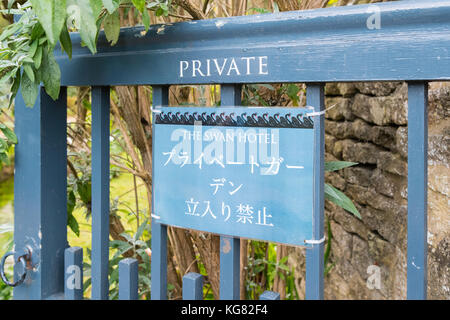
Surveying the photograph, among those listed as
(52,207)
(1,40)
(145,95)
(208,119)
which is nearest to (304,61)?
(208,119)

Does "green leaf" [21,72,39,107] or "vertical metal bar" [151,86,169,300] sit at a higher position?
"green leaf" [21,72,39,107]

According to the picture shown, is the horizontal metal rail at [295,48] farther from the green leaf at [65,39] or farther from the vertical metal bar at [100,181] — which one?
the green leaf at [65,39]

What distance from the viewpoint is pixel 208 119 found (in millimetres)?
1051

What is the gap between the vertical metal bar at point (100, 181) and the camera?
125cm

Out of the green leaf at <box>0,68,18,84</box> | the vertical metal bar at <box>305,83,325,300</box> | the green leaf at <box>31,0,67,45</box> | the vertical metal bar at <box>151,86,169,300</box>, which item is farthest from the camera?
the vertical metal bar at <box>151,86,169,300</box>

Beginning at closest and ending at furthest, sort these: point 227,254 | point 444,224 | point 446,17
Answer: point 446,17 → point 227,254 → point 444,224

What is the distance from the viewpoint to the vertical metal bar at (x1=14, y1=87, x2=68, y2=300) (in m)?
1.32

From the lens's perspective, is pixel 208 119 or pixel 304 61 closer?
pixel 304 61

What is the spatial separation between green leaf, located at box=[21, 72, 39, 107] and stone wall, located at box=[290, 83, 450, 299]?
1.13m

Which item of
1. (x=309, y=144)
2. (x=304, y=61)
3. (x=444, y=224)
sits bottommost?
(x=444, y=224)
